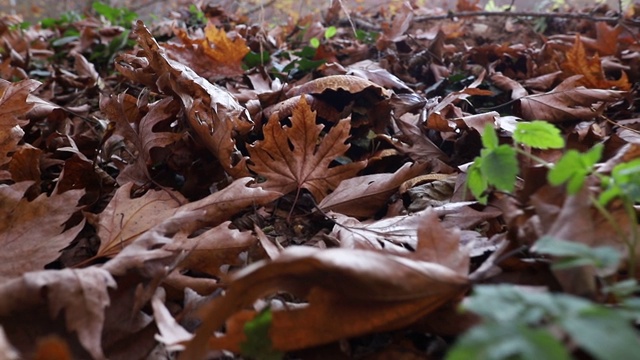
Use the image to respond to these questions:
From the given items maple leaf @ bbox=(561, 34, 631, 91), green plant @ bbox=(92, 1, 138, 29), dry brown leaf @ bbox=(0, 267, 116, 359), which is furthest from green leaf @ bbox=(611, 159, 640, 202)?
green plant @ bbox=(92, 1, 138, 29)

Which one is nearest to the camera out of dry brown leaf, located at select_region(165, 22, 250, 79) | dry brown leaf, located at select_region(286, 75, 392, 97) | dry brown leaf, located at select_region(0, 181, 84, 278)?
dry brown leaf, located at select_region(0, 181, 84, 278)

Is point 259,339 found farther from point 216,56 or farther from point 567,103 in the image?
point 216,56

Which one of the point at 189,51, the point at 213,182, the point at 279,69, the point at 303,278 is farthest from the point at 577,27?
the point at 303,278

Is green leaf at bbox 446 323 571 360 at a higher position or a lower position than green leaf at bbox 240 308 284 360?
higher

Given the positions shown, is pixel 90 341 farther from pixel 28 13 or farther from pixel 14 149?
pixel 28 13

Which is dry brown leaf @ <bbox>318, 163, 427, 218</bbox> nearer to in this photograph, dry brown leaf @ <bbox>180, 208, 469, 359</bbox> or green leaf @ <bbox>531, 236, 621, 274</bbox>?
dry brown leaf @ <bbox>180, 208, 469, 359</bbox>

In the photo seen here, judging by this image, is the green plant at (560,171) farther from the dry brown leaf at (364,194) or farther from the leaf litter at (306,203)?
the dry brown leaf at (364,194)

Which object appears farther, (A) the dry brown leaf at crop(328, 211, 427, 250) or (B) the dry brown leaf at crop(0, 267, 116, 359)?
(A) the dry brown leaf at crop(328, 211, 427, 250)
